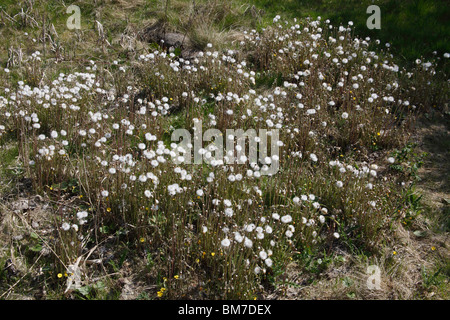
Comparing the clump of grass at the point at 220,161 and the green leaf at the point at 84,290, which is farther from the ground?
the clump of grass at the point at 220,161

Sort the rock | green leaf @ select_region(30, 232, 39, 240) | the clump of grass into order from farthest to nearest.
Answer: the rock
green leaf @ select_region(30, 232, 39, 240)
the clump of grass

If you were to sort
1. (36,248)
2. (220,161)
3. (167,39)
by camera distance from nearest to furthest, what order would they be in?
1. (36,248)
2. (220,161)
3. (167,39)

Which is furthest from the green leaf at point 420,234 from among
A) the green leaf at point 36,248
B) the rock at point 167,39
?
the rock at point 167,39

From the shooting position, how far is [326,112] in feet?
17.6

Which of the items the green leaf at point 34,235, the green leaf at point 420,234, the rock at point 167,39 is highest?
the rock at point 167,39

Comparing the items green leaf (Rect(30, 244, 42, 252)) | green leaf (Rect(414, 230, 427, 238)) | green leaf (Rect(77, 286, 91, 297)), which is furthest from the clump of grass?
green leaf (Rect(414, 230, 427, 238))

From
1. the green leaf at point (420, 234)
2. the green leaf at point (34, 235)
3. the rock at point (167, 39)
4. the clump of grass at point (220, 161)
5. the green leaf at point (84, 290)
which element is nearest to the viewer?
the green leaf at point (84, 290)

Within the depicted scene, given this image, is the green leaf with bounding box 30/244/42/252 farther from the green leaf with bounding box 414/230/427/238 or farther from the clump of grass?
the green leaf with bounding box 414/230/427/238

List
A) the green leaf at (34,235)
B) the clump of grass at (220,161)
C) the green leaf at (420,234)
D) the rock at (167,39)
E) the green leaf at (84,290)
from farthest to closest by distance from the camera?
1. the rock at (167,39)
2. the green leaf at (420,234)
3. the green leaf at (34,235)
4. the clump of grass at (220,161)
5. the green leaf at (84,290)

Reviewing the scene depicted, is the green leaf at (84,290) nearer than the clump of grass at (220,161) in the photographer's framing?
Yes

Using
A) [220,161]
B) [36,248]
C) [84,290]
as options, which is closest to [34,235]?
[36,248]

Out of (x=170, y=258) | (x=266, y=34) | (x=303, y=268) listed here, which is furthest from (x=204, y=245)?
(x=266, y=34)

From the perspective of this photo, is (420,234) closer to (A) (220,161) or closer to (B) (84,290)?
(A) (220,161)

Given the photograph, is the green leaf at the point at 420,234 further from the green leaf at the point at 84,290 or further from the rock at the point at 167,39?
the rock at the point at 167,39
